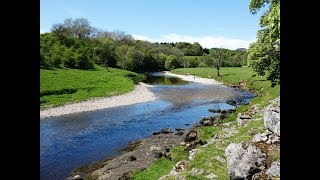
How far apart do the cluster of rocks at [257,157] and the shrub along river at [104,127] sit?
13.7 m

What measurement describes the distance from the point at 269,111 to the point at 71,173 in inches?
608

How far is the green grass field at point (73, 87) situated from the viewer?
57725mm

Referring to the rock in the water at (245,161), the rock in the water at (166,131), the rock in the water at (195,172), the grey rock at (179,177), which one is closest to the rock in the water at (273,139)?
the rock in the water at (245,161)

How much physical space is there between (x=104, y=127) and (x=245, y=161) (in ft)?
87.3

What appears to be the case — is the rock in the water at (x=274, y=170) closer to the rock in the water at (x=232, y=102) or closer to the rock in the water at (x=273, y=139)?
the rock in the water at (x=273, y=139)

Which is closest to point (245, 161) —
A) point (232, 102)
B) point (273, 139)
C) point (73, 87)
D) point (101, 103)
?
point (273, 139)

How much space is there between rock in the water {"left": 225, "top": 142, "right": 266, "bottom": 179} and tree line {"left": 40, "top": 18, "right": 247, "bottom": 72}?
253 ft

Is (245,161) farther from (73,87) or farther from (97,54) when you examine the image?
(97,54)

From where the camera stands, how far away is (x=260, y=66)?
27.2 metres

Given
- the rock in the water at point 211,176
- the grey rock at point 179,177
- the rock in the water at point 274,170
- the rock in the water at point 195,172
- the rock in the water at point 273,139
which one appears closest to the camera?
the rock in the water at point 274,170

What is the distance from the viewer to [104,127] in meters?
38.8

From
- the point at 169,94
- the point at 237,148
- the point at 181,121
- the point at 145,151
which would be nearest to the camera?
the point at 237,148
